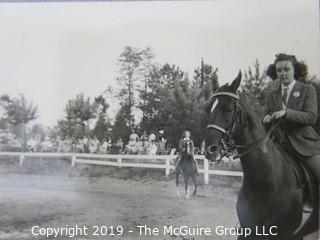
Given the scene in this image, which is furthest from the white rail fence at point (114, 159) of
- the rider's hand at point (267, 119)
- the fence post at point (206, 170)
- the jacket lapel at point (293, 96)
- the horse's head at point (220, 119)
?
the jacket lapel at point (293, 96)

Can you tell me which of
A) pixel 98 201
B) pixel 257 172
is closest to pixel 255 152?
pixel 257 172

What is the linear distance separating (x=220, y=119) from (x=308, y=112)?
0.33 metres

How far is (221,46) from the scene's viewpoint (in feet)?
4.38

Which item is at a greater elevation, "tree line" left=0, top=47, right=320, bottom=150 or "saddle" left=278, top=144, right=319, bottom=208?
"tree line" left=0, top=47, right=320, bottom=150

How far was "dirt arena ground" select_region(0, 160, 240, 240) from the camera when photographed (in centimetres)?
132

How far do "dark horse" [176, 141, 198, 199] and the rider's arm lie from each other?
0.35 metres

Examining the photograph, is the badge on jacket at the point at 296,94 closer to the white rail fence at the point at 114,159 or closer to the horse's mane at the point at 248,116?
the horse's mane at the point at 248,116

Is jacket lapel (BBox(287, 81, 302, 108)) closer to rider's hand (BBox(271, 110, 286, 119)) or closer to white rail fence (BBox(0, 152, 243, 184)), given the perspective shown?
rider's hand (BBox(271, 110, 286, 119))

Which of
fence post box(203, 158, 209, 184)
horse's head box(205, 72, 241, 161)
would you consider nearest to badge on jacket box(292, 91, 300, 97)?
horse's head box(205, 72, 241, 161)

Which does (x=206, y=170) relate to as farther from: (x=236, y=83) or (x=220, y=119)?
(x=236, y=83)

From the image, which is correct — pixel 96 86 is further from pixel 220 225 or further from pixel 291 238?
pixel 291 238

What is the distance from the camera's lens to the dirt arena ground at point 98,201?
1.32 metres

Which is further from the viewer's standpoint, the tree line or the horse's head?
the tree line

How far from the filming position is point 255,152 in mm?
1235
